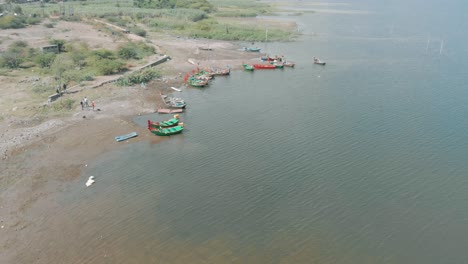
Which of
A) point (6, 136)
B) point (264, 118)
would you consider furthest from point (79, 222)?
point (264, 118)

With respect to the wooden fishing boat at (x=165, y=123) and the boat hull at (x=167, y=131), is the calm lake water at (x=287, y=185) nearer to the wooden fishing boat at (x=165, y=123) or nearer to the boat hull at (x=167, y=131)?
the boat hull at (x=167, y=131)

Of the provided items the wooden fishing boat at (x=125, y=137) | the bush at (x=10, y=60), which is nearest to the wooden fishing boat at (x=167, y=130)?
the wooden fishing boat at (x=125, y=137)

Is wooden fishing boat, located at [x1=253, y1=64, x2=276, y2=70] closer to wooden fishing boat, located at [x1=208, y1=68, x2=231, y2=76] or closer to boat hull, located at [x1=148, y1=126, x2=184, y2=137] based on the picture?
wooden fishing boat, located at [x1=208, y1=68, x2=231, y2=76]

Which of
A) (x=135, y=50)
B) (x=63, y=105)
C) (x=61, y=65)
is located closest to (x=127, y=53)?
(x=135, y=50)

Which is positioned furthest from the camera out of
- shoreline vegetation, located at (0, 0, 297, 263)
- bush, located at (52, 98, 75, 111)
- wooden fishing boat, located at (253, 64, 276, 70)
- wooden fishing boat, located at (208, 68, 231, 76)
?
wooden fishing boat, located at (253, 64, 276, 70)

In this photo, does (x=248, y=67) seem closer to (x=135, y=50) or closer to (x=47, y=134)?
(x=135, y=50)

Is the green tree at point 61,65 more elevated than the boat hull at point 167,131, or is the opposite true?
the green tree at point 61,65

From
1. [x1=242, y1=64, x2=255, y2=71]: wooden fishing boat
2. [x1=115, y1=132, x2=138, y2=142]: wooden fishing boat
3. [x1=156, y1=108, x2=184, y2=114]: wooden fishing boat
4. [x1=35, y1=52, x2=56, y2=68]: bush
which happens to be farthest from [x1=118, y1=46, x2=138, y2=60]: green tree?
[x1=115, y1=132, x2=138, y2=142]: wooden fishing boat

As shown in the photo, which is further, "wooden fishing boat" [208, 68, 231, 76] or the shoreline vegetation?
"wooden fishing boat" [208, 68, 231, 76]
